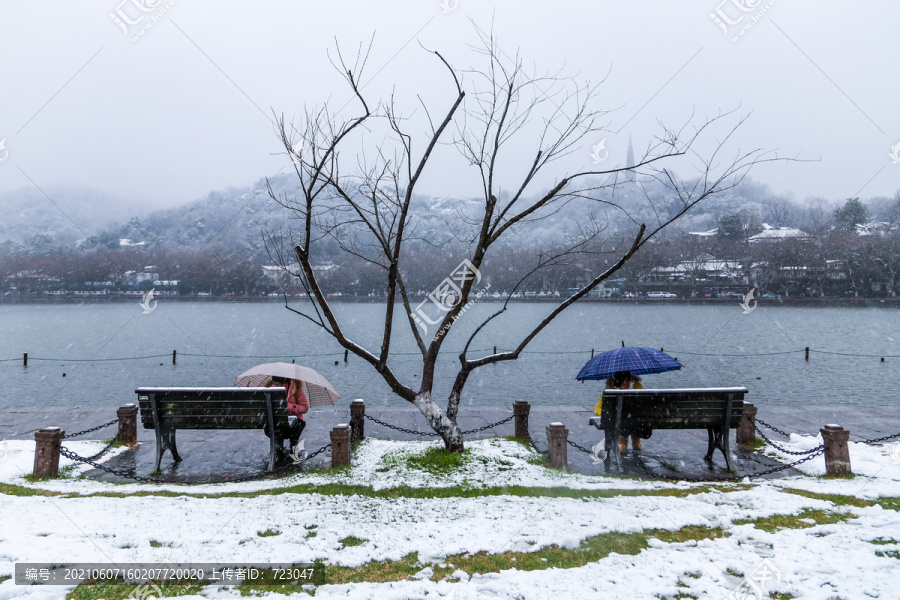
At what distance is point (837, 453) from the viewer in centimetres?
584

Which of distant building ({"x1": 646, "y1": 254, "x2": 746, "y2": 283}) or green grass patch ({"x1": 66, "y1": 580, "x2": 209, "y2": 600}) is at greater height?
distant building ({"x1": 646, "y1": 254, "x2": 746, "y2": 283})

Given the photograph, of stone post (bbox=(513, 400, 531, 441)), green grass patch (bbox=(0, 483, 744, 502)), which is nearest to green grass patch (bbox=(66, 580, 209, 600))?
green grass patch (bbox=(0, 483, 744, 502))

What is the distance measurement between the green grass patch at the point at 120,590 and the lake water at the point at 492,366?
35.6ft

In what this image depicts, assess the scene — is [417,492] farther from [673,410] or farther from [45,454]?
[45,454]

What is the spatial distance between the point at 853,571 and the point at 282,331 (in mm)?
44807

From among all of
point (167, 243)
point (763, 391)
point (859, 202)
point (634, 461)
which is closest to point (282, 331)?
point (763, 391)

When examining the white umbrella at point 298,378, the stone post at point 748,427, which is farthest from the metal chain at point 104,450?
the stone post at point 748,427

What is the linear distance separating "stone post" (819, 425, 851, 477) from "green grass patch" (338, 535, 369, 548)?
5.33 m

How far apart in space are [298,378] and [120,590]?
374cm

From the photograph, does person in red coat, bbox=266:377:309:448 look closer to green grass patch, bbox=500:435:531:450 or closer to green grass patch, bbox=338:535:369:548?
green grass patch, bbox=500:435:531:450

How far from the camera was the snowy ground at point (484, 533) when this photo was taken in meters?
3.14

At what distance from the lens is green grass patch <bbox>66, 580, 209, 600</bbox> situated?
297 cm

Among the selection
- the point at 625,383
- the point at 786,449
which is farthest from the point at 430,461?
the point at 786,449

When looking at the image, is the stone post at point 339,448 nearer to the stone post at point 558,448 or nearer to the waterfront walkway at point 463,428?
the waterfront walkway at point 463,428
